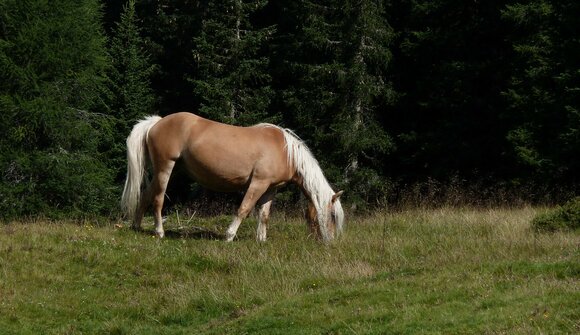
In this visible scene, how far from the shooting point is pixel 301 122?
3083 centimetres

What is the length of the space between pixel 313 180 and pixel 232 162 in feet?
4.52

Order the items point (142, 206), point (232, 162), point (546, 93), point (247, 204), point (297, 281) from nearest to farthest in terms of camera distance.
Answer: point (297, 281) → point (247, 204) → point (232, 162) → point (142, 206) → point (546, 93)

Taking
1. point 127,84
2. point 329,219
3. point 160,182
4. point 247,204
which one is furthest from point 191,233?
point 127,84

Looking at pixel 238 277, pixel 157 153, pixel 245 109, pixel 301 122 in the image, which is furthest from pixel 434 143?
pixel 238 277

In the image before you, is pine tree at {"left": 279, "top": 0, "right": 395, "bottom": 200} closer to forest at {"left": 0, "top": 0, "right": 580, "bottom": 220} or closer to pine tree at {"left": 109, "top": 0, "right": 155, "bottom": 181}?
forest at {"left": 0, "top": 0, "right": 580, "bottom": 220}

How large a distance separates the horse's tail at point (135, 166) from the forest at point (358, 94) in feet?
38.1

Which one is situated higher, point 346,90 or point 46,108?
point 346,90

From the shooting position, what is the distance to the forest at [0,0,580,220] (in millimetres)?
24656

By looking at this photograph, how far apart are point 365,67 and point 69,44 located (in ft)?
32.0

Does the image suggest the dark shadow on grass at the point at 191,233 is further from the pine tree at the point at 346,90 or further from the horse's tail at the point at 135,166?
the pine tree at the point at 346,90

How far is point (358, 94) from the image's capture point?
28.9 metres

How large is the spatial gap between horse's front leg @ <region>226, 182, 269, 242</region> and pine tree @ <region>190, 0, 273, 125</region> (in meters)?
17.4

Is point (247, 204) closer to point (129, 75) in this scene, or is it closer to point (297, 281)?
point (297, 281)

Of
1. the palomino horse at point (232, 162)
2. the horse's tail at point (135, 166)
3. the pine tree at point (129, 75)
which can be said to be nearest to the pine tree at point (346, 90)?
the pine tree at point (129, 75)
